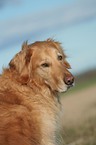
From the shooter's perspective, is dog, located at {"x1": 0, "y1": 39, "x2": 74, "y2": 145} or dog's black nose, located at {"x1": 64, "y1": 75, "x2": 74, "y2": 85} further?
dog's black nose, located at {"x1": 64, "y1": 75, "x2": 74, "y2": 85}

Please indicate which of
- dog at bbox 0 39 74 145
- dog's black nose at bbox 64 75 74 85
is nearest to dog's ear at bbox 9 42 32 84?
dog at bbox 0 39 74 145

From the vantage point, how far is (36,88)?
4.31 meters

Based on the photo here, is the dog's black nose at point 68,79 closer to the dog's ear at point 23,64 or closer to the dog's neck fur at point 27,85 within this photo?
the dog's neck fur at point 27,85

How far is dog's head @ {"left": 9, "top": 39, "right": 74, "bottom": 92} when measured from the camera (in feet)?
13.8

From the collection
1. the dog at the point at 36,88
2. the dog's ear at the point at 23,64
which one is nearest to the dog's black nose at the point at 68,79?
the dog at the point at 36,88

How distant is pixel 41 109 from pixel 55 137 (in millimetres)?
502

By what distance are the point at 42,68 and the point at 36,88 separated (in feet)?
1.12

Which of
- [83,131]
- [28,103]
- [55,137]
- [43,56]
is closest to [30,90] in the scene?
[28,103]

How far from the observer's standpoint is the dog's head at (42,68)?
4.20m

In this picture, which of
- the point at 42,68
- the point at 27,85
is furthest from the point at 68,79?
the point at 27,85

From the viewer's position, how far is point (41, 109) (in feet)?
13.7

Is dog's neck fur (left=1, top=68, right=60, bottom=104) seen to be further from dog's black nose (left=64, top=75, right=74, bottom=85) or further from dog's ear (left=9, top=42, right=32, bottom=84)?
dog's black nose (left=64, top=75, right=74, bottom=85)

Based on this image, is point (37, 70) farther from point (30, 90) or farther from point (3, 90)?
point (3, 90)

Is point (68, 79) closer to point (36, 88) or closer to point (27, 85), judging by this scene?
point (36, 88)
